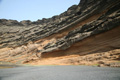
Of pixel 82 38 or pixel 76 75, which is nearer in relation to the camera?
pixel 76 75

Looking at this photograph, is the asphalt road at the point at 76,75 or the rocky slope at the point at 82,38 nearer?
the asphalt road at the point at 76,75

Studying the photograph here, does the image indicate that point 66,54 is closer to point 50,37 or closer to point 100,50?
point 100,50

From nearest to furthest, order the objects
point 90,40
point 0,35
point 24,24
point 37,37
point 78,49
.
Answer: point 90,40
point 78,49
point 37,37
point 0,35
point 24,24

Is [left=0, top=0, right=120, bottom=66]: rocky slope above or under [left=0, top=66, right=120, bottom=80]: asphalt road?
above

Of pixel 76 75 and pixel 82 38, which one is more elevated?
Answer: pixel 82 38

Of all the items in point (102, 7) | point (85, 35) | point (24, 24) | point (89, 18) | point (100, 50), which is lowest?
point (100, 50)

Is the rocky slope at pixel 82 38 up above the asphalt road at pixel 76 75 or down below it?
above

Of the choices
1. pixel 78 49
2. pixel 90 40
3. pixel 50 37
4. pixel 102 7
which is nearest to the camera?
pixel 90 40

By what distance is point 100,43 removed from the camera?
17766mm

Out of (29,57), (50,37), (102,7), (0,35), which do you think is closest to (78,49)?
(102,7)

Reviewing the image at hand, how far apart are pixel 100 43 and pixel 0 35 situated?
2325 inches

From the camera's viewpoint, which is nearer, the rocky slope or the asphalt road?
the asphalt road

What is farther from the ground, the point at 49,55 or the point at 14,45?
the point at 14,45

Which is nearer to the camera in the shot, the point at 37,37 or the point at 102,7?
the point at 102,7
